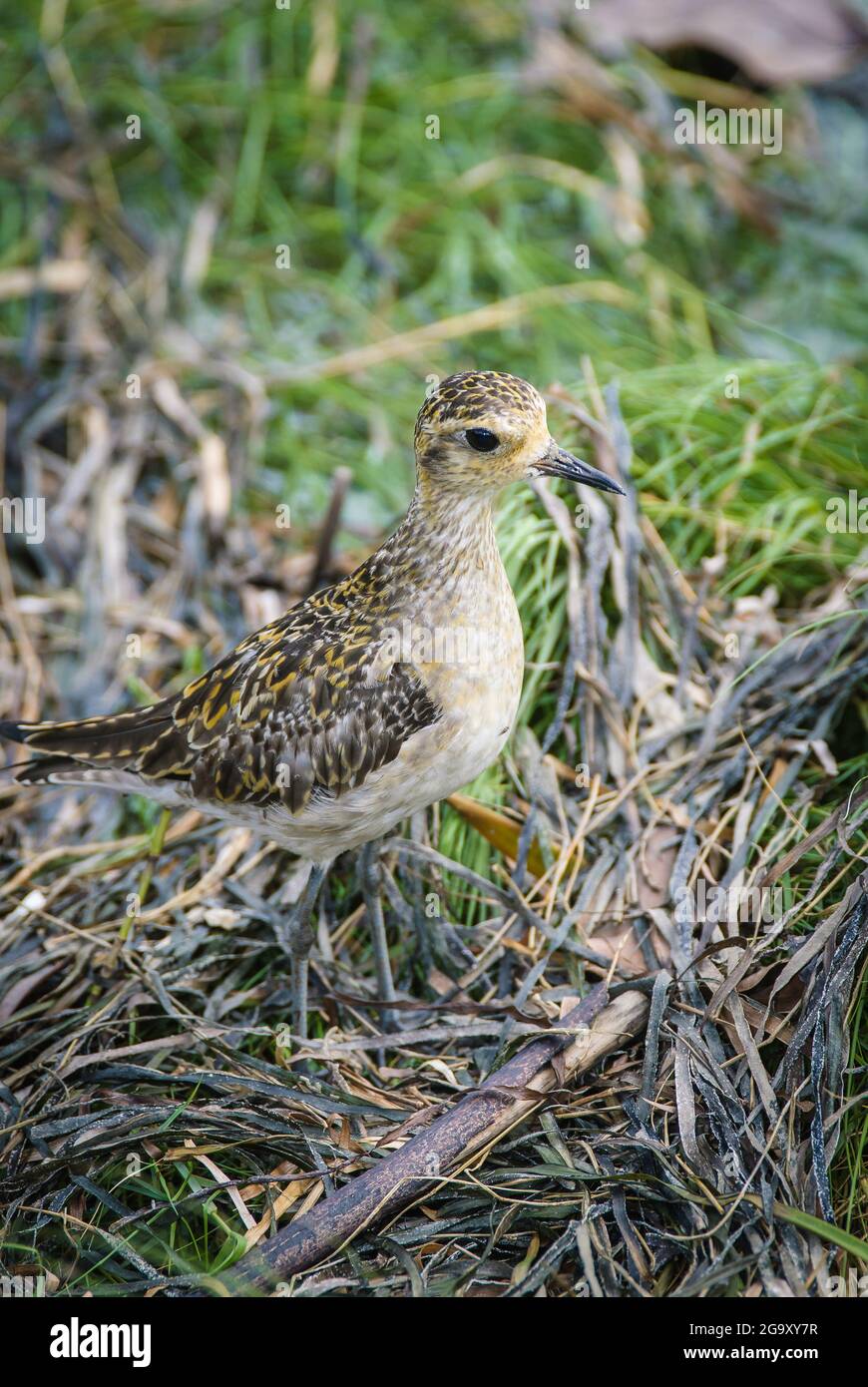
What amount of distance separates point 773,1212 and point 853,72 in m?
7.76

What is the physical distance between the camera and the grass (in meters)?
4.48

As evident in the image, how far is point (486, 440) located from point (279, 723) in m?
1.14

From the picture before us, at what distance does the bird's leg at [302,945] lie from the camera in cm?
461

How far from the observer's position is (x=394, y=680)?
4.32 meters

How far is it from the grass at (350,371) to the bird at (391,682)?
688 millimetres
